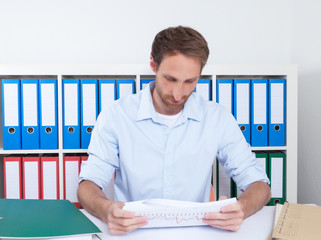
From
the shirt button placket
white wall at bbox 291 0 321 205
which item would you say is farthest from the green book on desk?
white wall at bbox 291 0 321 205

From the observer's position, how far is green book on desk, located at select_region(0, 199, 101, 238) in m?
0.79

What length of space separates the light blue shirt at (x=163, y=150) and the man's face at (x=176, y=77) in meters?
0.12

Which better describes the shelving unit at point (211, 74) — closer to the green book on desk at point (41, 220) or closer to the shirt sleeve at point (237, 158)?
the shirt sleeve at point (237, 158)

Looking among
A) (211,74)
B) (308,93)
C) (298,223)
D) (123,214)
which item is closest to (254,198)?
(298,223)

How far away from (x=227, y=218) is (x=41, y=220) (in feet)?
1.61

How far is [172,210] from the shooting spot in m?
0.84

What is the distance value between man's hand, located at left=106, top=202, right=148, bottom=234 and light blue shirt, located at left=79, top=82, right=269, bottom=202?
40 centimetres

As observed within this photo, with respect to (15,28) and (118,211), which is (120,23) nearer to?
(15,28)

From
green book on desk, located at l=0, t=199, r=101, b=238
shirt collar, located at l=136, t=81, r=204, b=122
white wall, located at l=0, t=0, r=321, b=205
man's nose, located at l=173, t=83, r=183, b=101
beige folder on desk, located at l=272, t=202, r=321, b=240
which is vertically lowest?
beige folder on desk, located at l=272, t=202, r=321, b=240

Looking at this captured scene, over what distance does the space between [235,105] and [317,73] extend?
516mm

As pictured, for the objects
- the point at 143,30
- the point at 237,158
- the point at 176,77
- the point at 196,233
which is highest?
the point at 143,30

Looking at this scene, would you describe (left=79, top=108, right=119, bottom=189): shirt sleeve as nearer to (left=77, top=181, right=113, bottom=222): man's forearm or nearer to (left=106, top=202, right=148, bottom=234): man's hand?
(left=77, top=181, right=113, bottom=222): man's forearm

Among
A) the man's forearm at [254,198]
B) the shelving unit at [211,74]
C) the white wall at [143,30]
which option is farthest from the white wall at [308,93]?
the man's forearm at [254,198]

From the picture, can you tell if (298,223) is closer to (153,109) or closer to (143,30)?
(153,109)
